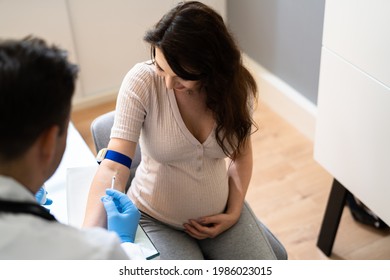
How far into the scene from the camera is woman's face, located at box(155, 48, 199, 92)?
1279 mm

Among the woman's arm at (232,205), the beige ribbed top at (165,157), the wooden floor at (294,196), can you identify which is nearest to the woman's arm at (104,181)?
the beige ribbed top at (165,157)

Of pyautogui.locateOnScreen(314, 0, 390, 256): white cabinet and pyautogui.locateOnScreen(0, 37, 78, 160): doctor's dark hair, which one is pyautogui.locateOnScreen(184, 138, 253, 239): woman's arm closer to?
pyautogui.locateOnScreen(314, 0, 390, 256): white cabinet

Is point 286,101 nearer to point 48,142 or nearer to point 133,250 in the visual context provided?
point 133,250

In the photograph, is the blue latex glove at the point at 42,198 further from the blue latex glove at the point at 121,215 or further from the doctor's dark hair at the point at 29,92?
the doctor's dark hair at the point at 29,92

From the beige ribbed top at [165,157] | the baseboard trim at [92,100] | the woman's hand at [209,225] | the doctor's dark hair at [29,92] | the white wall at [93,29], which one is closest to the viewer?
the doctor's dark hair at [29,92]

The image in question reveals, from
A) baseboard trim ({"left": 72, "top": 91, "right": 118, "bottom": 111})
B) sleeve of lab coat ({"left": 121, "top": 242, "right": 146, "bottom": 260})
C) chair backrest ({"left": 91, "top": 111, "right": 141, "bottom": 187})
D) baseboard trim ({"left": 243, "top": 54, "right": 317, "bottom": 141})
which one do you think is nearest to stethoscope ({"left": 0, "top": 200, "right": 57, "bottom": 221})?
sleeve of lab coat ({"left": 121, "top": 242, "right": 146, "bottom": 260})

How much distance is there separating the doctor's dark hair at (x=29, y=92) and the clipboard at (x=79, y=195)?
494 millimetres

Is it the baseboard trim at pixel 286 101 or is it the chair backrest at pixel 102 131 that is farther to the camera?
the baseboard trim at pixel 286 101

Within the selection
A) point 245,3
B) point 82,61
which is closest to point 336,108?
point 245,3

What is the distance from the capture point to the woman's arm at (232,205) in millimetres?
1472

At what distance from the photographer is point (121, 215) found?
1194mm

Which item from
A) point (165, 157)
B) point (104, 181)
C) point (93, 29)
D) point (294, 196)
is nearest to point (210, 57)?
point (165, 157)

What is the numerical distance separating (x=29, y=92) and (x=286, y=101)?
2056mm
